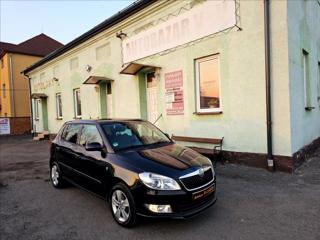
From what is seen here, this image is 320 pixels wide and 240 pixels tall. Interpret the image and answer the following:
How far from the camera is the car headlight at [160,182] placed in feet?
12.0

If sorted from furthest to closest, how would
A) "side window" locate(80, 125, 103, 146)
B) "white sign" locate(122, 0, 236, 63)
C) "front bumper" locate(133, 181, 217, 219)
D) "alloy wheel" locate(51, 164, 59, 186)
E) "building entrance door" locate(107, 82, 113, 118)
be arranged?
"building entrance door" locate(107, 82, 113, 118) → "white sign" locate(122, 0, 236, 63) → "alloy wheel" locate(51, 164, 59, 186) → "side window" locate(80, 125, 103, 146) → "front bumper" locate(133, 181, 217, 219)

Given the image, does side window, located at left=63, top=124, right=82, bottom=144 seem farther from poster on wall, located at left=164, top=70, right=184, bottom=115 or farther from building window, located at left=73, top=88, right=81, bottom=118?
building window, located at left=73, top=88, right=81, bottom=118

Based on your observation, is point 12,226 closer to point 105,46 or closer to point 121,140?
point 121,140

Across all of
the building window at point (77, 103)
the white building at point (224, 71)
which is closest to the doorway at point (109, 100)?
the white building at point (224, 71)

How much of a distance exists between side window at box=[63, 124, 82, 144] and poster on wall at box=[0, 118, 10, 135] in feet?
72.8

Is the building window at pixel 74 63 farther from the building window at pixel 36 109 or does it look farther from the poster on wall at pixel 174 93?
the poster on wall at pixel 174 93

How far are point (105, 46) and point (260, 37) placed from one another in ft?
25.6

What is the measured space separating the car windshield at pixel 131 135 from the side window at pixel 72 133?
948mm

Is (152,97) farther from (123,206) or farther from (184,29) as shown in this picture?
(123,206)

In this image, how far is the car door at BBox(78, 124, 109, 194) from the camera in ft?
14.5

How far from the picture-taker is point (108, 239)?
3643mm

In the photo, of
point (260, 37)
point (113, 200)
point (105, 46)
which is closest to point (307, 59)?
Answer: point (260, 37)

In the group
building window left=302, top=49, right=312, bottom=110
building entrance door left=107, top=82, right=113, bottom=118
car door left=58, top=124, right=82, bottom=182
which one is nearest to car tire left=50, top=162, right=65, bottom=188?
car door left=58, top=124, right=82, bottom=182

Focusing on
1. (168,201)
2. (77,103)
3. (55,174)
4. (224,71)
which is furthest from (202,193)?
(77,103)
